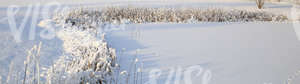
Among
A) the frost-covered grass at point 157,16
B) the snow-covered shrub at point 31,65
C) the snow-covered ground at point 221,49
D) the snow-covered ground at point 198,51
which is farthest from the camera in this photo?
the frost-covered grass at point 157,16

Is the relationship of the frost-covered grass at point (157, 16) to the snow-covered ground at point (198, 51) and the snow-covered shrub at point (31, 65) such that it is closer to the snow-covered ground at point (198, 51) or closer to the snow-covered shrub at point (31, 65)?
the snow-covered ground at point (198, 51)

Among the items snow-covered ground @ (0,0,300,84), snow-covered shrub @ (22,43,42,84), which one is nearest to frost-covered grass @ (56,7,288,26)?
snow-covered ground @ (0,0,300,84)

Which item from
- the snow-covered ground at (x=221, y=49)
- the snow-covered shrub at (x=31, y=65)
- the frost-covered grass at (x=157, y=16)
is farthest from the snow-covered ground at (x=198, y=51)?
the frost-covered grass at (x=157, y=16)

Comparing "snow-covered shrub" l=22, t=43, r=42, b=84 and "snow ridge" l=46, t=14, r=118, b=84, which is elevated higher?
"snow-covered shrub" l=22, t=43, r=42, b=84

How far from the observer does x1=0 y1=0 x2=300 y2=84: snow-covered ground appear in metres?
3.67

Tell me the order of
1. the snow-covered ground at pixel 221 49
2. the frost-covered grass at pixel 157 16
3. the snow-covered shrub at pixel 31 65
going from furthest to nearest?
the frost-covered grass at pixel 157 16 → the snow-covered ground at pixel 221 49 → the snow-covered shrub at pixel 31 65

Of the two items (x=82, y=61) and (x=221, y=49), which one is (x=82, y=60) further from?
(x=221, y=49)

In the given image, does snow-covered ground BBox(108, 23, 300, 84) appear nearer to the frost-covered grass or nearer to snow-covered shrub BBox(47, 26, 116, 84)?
snow-covered shrub BBox(47, 26, 116, 84)

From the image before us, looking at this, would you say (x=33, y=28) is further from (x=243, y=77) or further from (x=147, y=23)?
(x=243, y=77)

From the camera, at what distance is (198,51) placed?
4945mm

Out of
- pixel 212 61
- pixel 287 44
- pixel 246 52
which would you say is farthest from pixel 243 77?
pixel 287 44

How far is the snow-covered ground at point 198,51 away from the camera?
3.67 metres

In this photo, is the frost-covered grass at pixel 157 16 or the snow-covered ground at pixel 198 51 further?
the frost-covered grass at pixel 157 16

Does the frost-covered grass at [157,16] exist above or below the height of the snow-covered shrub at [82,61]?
above
